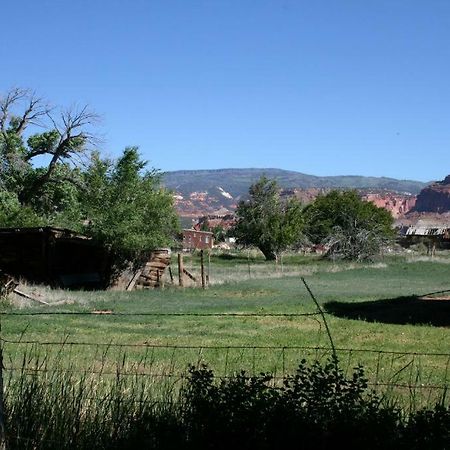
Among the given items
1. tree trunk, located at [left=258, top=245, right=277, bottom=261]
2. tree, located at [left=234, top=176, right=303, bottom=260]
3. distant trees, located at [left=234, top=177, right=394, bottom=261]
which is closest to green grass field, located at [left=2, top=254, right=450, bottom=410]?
distant trees, located at [left=234, top=177, right=394, bottom=261]

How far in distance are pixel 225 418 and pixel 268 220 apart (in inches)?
2799

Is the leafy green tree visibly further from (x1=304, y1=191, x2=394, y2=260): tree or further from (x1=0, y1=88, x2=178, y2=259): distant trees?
(x1=304, y1=191, x2=394, y2=260): tree

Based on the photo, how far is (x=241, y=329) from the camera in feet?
66.6

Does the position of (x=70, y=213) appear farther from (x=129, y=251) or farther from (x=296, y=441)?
(x=296, y=441)

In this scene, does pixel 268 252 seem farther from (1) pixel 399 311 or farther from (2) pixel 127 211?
(1) pixel 399 311

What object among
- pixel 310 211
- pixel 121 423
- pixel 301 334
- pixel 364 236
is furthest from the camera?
pixel 310 211

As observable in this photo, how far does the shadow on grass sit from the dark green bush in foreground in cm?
1590

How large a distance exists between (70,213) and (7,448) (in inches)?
1570

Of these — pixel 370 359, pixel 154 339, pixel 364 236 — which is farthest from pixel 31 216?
pixel 364 236

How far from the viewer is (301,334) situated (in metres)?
19.0

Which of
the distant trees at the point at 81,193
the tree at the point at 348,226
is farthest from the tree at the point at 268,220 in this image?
the distant trees at the point at 81,193

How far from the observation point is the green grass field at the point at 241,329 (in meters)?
11.4

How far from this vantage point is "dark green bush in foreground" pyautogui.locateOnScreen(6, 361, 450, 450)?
488 cm

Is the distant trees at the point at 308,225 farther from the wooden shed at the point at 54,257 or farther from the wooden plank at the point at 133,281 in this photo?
the wooden shed at the point at 54,257
